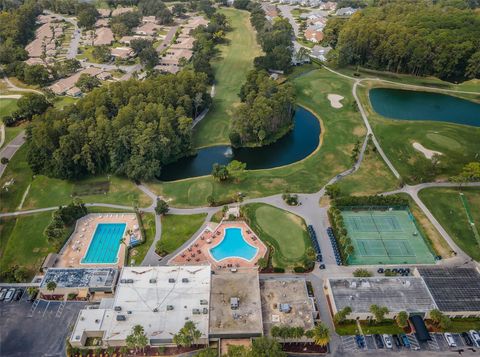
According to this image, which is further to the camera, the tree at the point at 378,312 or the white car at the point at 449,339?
the tree at the point at 378,312

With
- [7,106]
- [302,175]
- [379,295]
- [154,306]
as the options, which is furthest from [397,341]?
[7,106]

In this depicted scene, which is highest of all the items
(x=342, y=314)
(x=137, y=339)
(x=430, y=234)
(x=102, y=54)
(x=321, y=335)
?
(x=321, y=335)

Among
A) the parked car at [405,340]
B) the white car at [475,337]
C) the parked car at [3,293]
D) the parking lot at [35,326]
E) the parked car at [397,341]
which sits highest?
the white car at [475,337]

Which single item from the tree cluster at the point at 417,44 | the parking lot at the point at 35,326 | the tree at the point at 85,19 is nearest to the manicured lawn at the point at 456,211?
the tree cluster at the point at 417,44

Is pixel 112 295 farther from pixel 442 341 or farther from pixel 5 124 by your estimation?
pixel 5 124

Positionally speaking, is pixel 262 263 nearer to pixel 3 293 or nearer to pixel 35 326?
pixel 35 326

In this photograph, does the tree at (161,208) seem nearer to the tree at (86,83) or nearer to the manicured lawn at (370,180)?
the manicured lawn at (370,180)

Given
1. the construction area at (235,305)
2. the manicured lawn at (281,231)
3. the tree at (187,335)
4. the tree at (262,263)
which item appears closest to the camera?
the tree at (187,335)

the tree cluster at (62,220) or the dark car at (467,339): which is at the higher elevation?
the dark car at (467,339)
